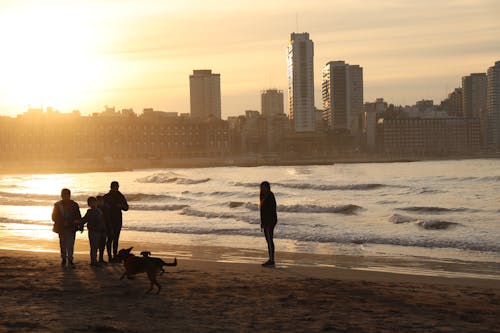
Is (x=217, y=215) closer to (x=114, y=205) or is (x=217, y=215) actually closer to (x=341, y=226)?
(x=341, y=226)

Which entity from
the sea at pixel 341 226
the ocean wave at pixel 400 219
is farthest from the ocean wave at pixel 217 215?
the ocean wave at pixel 400 219

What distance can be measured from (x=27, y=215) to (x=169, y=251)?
1632 cm

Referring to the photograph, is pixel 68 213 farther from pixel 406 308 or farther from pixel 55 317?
pixel 406 308

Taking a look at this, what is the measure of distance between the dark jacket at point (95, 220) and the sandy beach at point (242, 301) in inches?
29.6

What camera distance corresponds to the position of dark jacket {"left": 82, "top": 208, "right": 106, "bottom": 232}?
1309cm

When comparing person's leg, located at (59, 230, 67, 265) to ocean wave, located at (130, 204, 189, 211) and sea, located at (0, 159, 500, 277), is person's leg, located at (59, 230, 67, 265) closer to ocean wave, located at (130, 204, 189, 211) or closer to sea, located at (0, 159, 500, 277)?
sea, located at (0, 159, 500, 277)

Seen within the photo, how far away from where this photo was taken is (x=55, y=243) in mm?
20094

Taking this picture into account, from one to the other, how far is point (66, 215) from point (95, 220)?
532mm

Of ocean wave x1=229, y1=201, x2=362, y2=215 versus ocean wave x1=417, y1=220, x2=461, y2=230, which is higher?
ocean wave x1=417, y1=220, x2=461, y2=230

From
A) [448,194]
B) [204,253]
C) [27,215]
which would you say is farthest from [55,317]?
[448,194]

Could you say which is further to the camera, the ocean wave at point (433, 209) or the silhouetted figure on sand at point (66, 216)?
the ocean wave at point (433, 209)

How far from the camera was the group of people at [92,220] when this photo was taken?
13039mm

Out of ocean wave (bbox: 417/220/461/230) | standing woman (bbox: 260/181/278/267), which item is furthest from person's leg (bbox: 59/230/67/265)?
ocean wave (bbox: 417/220/461/230)

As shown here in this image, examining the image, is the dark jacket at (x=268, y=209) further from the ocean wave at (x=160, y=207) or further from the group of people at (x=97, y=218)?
the ocean wave at (x=160, y=207)
